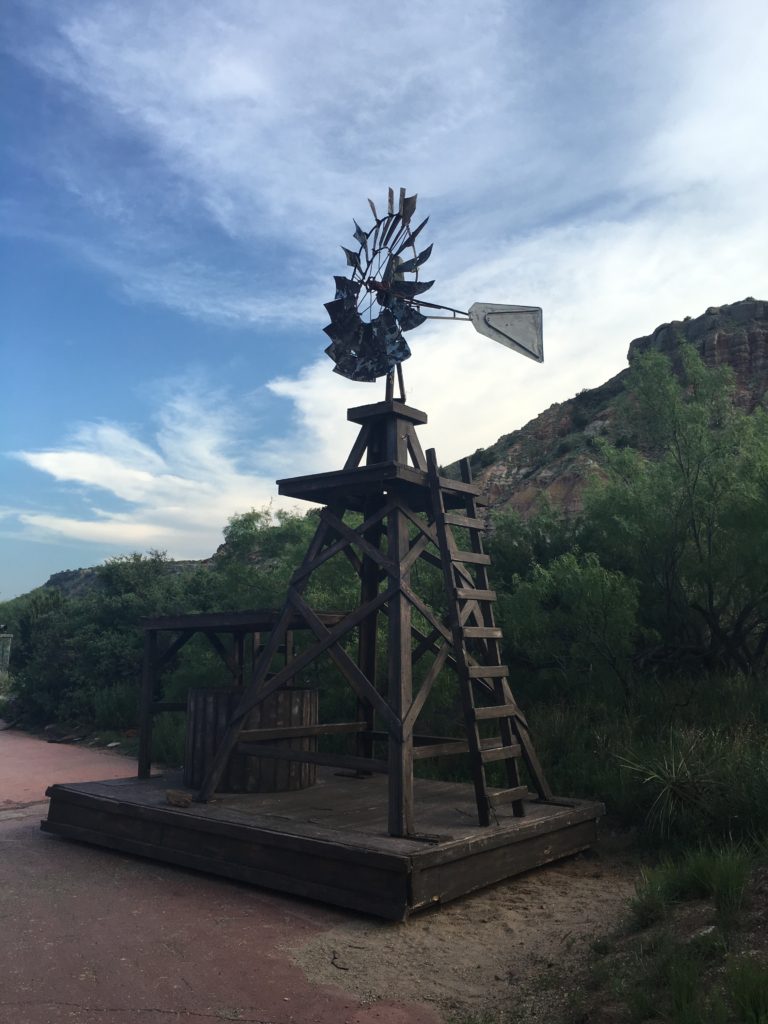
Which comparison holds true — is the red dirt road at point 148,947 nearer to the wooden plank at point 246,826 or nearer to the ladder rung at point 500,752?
the wooden plank at point 246,826

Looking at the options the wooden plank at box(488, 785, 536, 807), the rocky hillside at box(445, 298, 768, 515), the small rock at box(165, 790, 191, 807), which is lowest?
the small rock at box(165, 790, 191, 807)

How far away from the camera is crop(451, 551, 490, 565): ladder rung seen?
7184 millimetres

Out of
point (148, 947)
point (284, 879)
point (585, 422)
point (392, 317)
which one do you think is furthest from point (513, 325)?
point (585, 422)

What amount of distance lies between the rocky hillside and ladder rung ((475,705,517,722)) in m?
25.1

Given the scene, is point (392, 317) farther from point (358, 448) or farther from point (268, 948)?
point (268, 948)

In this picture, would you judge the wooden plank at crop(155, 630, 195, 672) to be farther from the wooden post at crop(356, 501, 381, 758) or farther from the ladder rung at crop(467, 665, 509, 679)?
the ladder rung at crop(467, 665, 509, 679)

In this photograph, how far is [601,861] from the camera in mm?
7156

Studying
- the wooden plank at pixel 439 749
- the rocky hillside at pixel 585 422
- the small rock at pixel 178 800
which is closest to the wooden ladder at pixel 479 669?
the wooden plank at pixel 439 749

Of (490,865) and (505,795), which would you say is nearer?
(490,865)

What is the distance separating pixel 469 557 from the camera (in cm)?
739

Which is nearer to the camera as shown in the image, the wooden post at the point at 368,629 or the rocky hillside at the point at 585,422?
the wooden post at the point at 368,629

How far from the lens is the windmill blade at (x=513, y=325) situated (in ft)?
26.3

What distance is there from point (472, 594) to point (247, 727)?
2742mm

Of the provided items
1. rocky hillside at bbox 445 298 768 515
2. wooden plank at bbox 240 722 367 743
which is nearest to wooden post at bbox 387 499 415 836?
wooden plank at bbox 240 722 367 743
